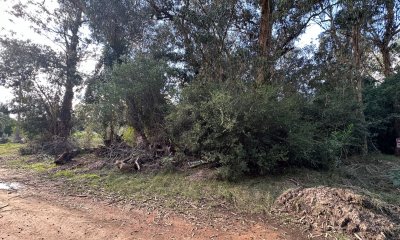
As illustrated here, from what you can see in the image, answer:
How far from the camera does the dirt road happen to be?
349 cm

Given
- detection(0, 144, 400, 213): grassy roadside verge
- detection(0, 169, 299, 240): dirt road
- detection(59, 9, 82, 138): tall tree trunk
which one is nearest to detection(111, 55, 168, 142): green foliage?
detection(0, 144, 400, 213): grassy roadside verge

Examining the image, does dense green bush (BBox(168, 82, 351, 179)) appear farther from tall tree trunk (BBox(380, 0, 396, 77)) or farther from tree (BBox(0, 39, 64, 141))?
tree (BBox(0, 39, 64, 141))

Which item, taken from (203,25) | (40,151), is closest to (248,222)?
(203,25)

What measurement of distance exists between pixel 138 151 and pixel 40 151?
6071 millimetres

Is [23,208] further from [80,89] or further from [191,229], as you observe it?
[80,89]

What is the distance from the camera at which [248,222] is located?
3996mm

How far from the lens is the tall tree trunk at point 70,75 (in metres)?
12.3

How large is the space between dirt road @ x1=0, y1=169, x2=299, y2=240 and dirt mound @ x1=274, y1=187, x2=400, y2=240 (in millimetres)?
559

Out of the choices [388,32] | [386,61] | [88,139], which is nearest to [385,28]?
[388,32]

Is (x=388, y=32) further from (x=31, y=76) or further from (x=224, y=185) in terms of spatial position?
(x=31, y=76)

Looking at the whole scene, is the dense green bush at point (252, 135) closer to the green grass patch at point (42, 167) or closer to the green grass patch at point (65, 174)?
the green grass patch at point (65, 174)

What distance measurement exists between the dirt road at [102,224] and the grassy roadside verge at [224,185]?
590 mm

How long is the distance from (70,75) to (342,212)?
11966 mm

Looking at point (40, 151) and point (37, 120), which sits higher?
point (37, 120)
